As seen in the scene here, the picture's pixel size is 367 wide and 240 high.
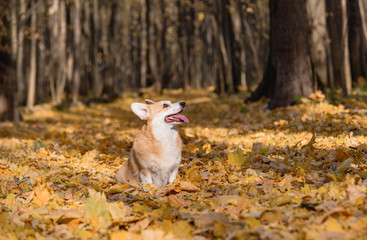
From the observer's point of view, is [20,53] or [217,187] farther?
[20,53]

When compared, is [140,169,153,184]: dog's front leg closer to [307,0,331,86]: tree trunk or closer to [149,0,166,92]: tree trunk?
[307,0,331,86]: tree trunk

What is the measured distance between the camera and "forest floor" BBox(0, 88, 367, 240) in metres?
2.84

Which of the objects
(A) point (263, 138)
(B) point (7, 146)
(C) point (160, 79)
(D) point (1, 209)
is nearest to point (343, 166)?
(A) point (263, 138)

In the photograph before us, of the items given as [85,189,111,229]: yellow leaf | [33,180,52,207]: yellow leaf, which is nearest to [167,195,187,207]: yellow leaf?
[85,189,111,229]: yellow leaf

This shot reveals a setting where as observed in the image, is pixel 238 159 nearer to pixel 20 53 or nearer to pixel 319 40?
pixel 319 40

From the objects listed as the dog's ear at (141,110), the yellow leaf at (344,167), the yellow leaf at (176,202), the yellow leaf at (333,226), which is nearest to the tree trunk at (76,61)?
the dog's ear at (141,110)

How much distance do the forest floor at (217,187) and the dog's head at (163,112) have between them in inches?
27.4

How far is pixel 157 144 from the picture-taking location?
4355 mm

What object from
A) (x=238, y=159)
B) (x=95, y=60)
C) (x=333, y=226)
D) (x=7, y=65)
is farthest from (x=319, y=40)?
(x=95, y=60)

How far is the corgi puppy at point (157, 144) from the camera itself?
14.3ft

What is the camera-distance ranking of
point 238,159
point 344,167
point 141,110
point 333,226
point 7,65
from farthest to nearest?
1. point 7,65
2. point 238,159
3. point 141,110
4. point 344,167
5. point 333,226

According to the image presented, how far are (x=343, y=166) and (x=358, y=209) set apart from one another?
127cm

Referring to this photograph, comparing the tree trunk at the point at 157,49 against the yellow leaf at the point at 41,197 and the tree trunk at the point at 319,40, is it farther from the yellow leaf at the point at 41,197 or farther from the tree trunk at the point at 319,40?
the yellow leaf at the point at 41,197

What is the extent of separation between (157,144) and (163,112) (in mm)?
370
